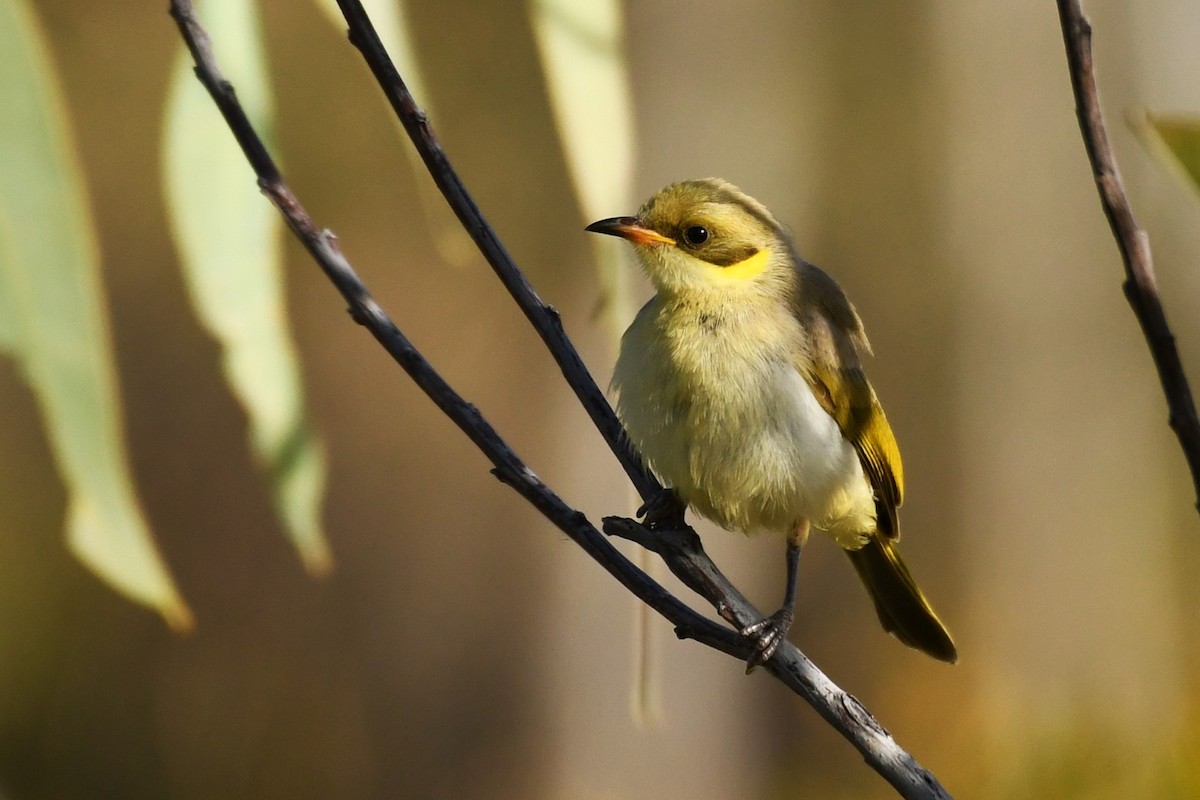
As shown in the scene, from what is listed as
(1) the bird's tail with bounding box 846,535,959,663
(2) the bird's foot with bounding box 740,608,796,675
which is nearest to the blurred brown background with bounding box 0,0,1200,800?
(1) the bird's tail with bounding box 846,535,959,663

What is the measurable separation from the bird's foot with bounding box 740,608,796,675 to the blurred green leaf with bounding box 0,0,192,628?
2.30 ft

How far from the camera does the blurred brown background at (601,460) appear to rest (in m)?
2.22

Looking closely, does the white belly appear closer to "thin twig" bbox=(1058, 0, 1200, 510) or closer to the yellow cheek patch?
the yellow cheek patch

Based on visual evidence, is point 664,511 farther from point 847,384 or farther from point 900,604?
point 900,604

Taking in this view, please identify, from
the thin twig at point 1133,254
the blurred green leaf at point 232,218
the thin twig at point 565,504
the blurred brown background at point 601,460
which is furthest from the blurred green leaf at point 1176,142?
the blurred brown background at point 601,460

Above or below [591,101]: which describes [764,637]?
below

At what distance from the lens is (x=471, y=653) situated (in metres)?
2.45

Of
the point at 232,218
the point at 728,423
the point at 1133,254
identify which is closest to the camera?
the point at 1133,254

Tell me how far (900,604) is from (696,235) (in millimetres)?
472

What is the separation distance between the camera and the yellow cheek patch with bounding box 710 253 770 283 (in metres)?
1.05

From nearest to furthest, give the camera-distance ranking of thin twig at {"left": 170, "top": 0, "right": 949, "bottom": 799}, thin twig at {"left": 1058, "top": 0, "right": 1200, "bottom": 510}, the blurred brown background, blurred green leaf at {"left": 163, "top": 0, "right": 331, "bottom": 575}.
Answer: thin twig at {"left": 1058, "top": 0, "right": 1200, "bottom": 510}
thin twig at {"left": 170, "top": 0, "right": 949, "bottom": 799}
blurred green leaf at {"left": 163, "top": 0, "right": 331, "bottom": 575}
the blurred brown background

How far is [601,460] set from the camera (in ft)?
6.79

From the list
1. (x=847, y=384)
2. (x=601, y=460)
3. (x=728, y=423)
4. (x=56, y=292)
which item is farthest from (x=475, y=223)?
(x=601, y=460)

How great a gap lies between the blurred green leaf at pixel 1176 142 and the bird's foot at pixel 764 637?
15.3 inches
